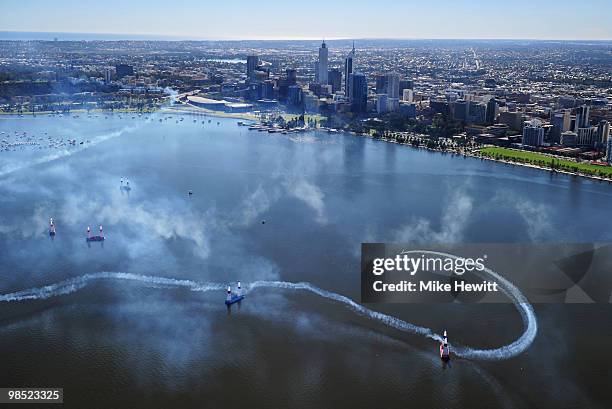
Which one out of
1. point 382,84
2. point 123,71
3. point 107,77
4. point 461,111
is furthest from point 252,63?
point 461,111

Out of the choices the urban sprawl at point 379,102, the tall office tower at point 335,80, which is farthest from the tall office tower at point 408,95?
the tall office tower at point 335,80

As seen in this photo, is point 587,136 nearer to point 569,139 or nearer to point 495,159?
point 569,139

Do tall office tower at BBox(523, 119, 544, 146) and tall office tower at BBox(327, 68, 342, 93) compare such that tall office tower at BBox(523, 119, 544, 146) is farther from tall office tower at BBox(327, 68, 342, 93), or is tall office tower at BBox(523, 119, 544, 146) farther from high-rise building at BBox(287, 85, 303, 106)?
tall office tower at BBox(327, 68, 342, 93)

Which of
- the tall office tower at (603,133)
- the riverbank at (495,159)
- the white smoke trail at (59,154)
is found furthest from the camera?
the tall office tower at (603,133)

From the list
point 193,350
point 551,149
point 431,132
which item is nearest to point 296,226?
point 193,350

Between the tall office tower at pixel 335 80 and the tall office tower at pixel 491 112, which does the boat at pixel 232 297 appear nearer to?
the tall office tower at pixel 491 112

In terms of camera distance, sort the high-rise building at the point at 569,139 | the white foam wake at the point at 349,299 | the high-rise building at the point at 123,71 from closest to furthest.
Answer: the white foam wake at the point at 349,299 < the high-rise building at the point at 569,139 < the high-rise building at the point at 123,71
